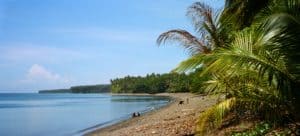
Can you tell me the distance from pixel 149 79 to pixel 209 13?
465ft

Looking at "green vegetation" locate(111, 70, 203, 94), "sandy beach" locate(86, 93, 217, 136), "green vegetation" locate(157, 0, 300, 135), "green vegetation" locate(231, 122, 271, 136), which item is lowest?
"sandy beach" locate(86, 93, 217, 136)

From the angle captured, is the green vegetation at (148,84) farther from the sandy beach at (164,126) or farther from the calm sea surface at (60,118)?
the sandy beach at (164,126)

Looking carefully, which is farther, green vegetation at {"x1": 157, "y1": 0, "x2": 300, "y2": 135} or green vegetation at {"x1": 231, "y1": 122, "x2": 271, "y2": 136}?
green vegetation at {"x1": 231, "y1": 122, "x2": 271, "y2": 136}

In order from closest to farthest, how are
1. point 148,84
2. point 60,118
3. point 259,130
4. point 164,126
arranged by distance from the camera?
point 259,130 → point 164,126 → point 60,118 → point 148,84

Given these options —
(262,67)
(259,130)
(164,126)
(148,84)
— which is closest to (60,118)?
(164,126)

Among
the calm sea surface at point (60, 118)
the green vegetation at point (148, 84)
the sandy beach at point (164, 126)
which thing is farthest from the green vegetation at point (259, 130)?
the green vegetation at point (148, 84)

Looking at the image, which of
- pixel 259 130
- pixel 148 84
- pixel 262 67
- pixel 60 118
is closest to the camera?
pixel 262 67

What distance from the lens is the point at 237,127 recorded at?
33.0ft

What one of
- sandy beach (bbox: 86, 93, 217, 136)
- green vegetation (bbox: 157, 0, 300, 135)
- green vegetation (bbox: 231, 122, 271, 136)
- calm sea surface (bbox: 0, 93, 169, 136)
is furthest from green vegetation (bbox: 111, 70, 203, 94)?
green vegetation (bbox: 157, 0, 300, 135)

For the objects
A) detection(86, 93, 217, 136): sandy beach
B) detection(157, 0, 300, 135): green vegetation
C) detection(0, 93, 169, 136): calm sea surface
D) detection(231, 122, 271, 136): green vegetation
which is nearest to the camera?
detection(157, 0, 300, 135): green vegetation

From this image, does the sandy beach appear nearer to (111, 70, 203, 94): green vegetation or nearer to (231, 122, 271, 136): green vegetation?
(231, 122, 271, 136): green vegetation

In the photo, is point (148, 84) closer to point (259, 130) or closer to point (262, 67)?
point (259, 130)

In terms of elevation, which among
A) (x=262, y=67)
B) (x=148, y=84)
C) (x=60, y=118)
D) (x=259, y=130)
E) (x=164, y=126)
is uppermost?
(x=148, y=84)

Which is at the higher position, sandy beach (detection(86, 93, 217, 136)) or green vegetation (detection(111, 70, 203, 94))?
green vegetation (detection(111, 70, 203, 94))
